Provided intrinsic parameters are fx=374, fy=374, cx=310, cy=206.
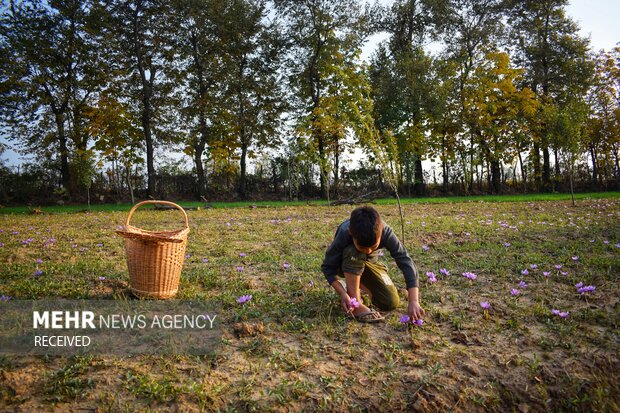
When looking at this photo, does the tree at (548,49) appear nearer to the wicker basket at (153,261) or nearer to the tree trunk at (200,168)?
the tree trunk at (200,168)

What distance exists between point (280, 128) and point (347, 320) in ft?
78.6

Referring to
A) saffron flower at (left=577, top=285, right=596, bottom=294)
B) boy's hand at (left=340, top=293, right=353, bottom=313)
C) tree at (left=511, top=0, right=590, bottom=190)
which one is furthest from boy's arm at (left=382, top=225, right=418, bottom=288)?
tree at (left=511, top=0, right=590, bottom=190)

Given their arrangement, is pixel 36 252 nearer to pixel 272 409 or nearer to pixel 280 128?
pixel 272 409

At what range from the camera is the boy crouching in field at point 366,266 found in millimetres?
2906

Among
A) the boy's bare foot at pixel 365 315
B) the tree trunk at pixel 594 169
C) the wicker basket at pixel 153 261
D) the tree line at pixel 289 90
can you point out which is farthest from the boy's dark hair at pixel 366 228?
the tree trunk at pixel 594 169

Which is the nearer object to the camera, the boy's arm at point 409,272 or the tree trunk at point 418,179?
the boy's arm at point 409,272

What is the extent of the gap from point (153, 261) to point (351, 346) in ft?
6.46

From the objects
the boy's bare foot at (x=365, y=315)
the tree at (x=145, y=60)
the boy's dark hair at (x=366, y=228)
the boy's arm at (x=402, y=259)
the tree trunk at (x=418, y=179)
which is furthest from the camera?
the tree trunk at (x=418, y=179)

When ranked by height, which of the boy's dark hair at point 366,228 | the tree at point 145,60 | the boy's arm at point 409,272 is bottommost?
the boy's arm at point 409,272

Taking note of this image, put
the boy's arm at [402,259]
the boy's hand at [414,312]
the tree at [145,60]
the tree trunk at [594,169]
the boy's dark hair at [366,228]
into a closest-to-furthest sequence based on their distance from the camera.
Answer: the boy's dark hair at [366,228] → the boy's hand at [414,312] → the boy's arm at [402,259] → the tree at [145,60] → the tree trunk at [594,169]

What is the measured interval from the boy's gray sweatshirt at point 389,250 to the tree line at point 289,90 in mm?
17711

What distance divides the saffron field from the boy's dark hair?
779 millimetres

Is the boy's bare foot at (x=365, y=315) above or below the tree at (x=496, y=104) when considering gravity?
below

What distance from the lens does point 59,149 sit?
22672mm
